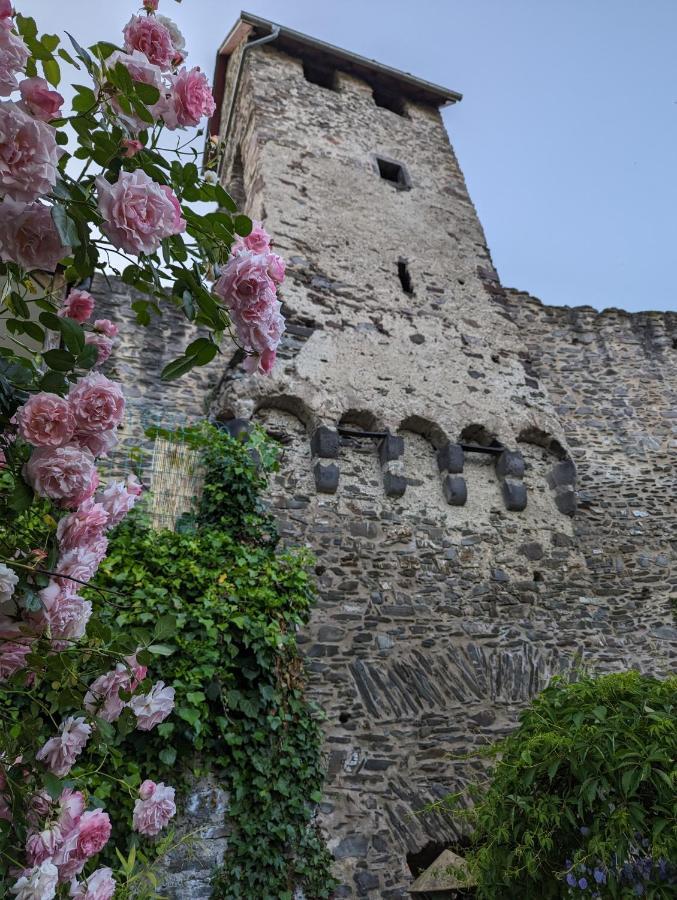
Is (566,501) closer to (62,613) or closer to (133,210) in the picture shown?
(62,613)

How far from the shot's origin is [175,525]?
4.81 m

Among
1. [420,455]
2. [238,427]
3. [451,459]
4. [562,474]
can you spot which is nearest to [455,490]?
[451,459]

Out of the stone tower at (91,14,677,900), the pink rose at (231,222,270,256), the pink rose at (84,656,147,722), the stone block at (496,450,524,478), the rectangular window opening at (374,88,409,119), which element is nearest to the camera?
the pink rose at (84,656,147,722)

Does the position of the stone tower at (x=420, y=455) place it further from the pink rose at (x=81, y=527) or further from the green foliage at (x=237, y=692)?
the pink rose at (x=81, y=527)

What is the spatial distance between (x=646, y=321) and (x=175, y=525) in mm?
6066

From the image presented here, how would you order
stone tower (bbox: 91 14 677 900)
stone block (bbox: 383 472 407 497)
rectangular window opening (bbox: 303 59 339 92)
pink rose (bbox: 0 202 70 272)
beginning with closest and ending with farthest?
pink rose (bbox: 0 202 70 272) → stone tower (bbox: 91 14 677 900) → stone block (bbox: 383 472 407 497) → rectangular window opening (bbox: 303 59 339 92)

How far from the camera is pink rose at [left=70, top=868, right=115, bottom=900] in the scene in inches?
64.1

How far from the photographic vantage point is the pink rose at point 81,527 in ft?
5.41

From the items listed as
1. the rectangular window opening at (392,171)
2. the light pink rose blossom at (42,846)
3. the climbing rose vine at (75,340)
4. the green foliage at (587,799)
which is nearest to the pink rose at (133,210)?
the climbing rose vine at (75,340)

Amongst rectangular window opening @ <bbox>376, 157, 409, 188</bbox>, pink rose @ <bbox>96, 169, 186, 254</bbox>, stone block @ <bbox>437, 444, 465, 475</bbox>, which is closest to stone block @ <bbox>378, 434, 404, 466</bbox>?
stone block @ <bbox>437, 444, 465, 475</bbox>

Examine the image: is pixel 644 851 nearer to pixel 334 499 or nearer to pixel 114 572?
pixel 114 572

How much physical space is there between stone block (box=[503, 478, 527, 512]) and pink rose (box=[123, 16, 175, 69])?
4843mm

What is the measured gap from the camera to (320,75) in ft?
29.6

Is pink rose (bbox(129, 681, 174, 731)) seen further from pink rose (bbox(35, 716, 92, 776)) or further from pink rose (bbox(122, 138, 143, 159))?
pink rose (bbox(122, 138, 143, 159))
